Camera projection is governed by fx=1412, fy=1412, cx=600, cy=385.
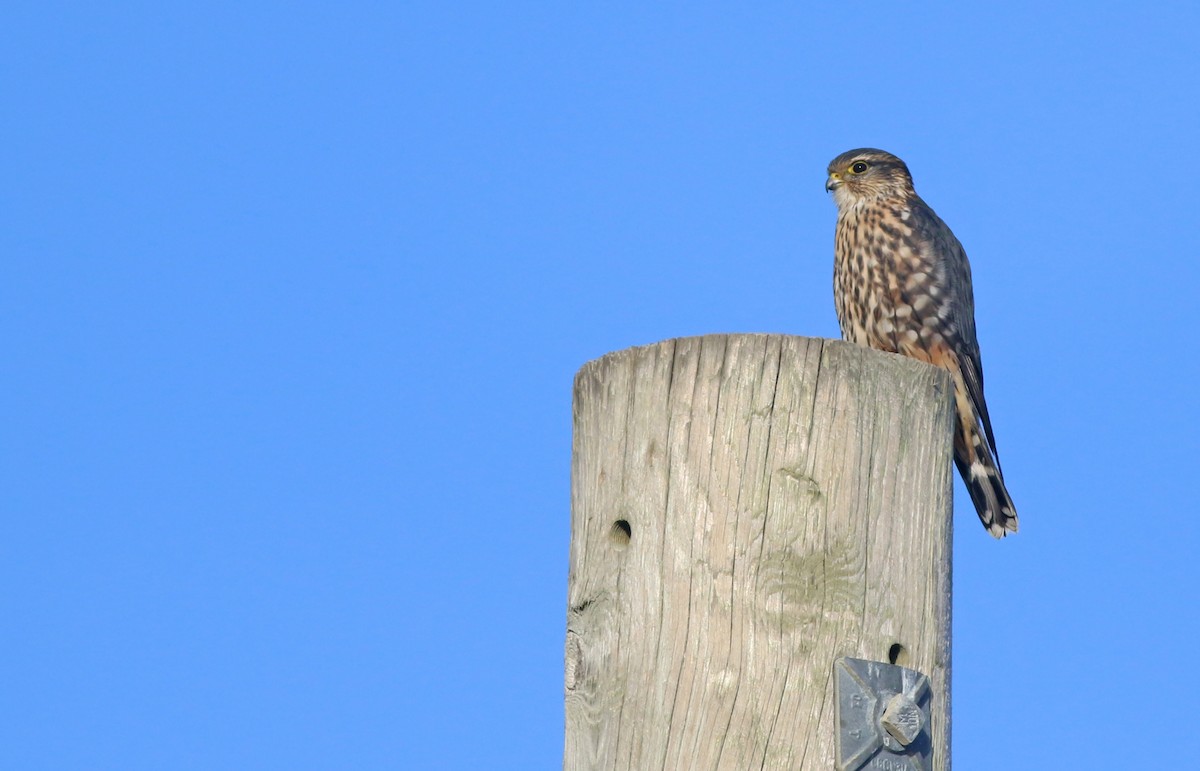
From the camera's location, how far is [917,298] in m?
6.17

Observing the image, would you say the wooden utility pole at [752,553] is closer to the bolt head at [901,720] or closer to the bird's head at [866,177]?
the bolt head at [901,720]

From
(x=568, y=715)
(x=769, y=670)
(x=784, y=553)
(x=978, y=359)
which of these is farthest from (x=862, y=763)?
(x=978, y=359)

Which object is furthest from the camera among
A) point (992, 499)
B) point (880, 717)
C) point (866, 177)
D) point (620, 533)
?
point (866, 177)

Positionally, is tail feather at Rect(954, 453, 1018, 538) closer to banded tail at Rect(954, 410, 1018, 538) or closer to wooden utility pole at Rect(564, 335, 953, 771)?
banded tail at Rect(954, 410, 1018, 538)

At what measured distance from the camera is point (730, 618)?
2613 mm

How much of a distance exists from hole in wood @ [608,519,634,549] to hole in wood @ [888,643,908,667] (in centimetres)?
55

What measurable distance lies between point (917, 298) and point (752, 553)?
12.3ft

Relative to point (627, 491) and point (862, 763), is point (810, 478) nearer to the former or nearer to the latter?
point (627, 491)

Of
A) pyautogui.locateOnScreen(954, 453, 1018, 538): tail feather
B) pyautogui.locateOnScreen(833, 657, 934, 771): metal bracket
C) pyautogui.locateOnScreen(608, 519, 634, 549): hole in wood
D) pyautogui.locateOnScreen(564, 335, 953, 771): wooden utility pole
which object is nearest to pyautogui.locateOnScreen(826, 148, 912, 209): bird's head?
pyautogui.locateOnScreen(954, 453, 1018, 538): tail feather

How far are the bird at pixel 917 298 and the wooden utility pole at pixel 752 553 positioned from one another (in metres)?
3.05

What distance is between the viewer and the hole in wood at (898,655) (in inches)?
106

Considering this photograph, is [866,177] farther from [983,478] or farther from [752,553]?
[752,553]

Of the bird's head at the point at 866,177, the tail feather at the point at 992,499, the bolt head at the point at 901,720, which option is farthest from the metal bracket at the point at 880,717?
the bird's head at the point at 866,177

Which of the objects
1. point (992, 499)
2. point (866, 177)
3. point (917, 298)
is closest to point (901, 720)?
point (992, 499)
